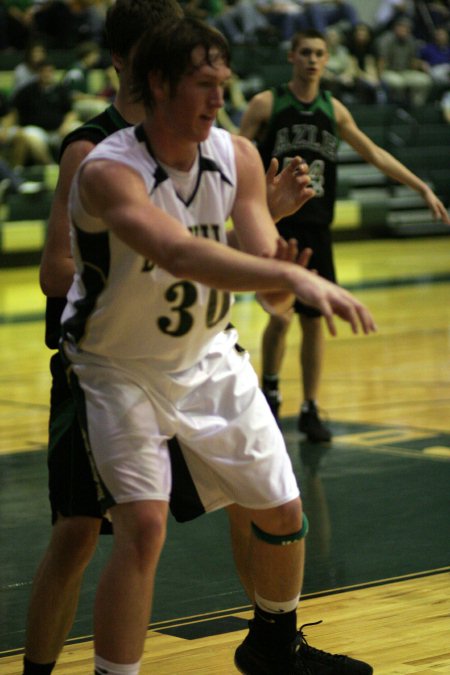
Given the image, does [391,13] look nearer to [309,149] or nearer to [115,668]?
[309,149]

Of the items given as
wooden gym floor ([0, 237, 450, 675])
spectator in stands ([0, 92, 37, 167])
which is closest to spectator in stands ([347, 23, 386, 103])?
spectator in stands ([0, 92, 37, 167])

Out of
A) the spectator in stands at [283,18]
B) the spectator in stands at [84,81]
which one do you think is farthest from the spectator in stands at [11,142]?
the spectator in stands at [283,18]

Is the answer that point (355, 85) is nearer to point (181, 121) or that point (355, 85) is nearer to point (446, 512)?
point (446, 512)

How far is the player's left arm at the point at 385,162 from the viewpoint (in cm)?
561

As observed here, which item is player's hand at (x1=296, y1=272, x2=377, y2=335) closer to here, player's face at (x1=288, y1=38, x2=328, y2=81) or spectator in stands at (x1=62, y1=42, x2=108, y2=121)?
player's face at (x1=288, y1=38, x2=328, y2=81)

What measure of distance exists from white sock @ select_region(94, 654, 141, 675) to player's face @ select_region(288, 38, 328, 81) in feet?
14.5

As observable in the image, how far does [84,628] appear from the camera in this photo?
3.79 meters

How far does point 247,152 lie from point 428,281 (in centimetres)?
1008

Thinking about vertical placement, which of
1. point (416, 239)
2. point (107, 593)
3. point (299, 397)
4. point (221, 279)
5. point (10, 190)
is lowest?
point (416, 239)

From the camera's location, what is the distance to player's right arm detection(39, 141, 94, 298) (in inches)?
121

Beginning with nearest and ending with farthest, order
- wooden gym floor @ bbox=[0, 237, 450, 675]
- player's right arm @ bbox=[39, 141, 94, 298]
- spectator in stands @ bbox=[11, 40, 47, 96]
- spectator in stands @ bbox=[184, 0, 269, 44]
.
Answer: player's right arm @ bbox=[39, 141, 94, 298] → wooden gym floor @ bbox=[0, 237, 450, 675] → spectator in stands @ bbox=[11, 40, 47, 96] → spectator in stands @ bbox=[184, 0, 269, 44]

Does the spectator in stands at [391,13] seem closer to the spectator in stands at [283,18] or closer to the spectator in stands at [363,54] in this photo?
the spectator in stands at [363,54]

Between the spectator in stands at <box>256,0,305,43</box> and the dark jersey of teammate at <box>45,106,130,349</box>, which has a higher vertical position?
the dark jersey of teammate at <box>45,106,130,349</box>

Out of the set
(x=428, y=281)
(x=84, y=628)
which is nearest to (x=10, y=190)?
(x=428, y=281)
